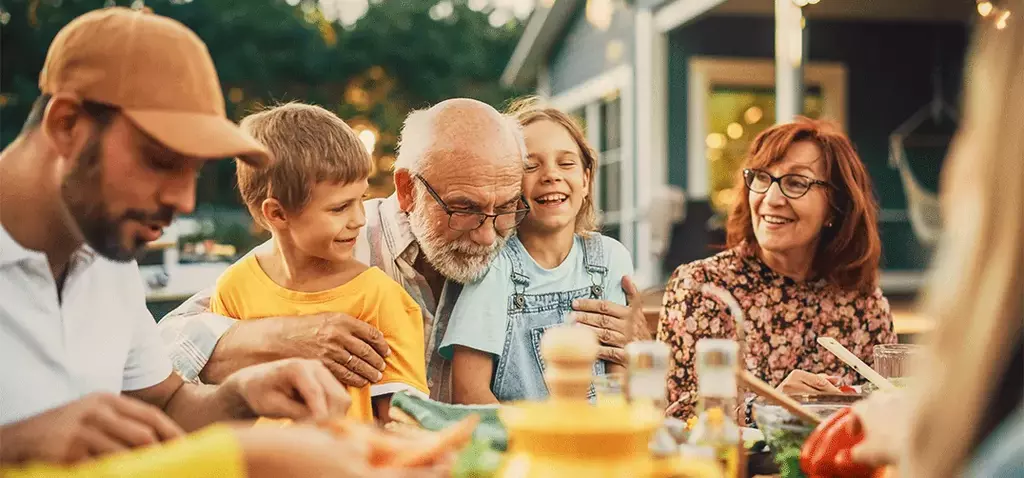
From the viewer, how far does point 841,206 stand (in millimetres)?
3172

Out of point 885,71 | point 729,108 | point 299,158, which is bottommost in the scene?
point 299,158

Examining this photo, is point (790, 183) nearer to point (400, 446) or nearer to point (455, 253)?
point (455, 253)

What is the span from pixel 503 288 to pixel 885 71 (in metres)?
9.16

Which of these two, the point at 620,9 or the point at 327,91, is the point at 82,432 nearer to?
the point at 620,9

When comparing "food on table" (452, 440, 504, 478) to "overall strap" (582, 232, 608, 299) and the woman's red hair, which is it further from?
the woman's red hair

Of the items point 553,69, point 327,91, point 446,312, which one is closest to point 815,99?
point 553,69

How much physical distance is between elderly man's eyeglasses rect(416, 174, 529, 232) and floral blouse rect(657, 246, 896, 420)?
647 millimetres

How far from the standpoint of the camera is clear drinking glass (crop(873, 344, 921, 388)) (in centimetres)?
216

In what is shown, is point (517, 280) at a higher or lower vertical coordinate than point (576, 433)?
higher

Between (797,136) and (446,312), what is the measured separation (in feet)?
4.33

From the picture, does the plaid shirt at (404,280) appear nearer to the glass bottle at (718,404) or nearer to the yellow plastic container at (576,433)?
the glass bottle at (718,404)

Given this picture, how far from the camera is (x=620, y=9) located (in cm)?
1043

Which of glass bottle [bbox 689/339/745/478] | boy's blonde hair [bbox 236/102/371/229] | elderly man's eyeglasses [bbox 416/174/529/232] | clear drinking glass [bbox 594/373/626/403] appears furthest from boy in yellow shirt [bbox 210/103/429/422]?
glass bottle [bbox 689/339/745/478]

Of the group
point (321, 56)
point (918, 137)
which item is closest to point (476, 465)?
point (918, 137)
